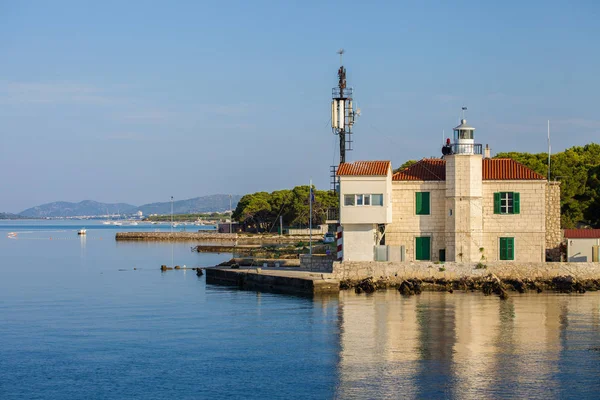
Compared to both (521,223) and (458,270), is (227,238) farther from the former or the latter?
(521,223)

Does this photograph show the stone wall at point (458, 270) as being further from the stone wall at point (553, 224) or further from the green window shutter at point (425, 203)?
the stone wall at point (553, 224)

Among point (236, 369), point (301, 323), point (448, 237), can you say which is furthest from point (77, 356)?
point (448, 237)

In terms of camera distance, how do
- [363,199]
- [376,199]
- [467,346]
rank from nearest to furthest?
[467,346], [376,199], [363,199]

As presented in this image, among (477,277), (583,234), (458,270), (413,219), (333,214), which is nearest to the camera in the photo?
(477,277)

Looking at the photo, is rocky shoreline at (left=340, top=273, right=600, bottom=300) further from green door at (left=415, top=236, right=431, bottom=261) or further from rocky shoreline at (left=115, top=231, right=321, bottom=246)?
rocky shoreline at (left=115, top=231, right=321, bottom=246)

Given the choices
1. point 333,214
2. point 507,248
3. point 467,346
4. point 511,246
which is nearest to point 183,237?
point 333,214

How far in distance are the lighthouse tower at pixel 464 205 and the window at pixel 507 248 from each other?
1236 mm

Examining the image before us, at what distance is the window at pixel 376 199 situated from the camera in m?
41.9

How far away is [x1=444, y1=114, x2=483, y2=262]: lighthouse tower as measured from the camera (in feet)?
138

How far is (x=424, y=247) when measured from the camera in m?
43.2

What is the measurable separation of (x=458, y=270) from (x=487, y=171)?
5.78 m

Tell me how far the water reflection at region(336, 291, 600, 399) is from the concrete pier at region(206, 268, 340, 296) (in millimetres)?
1540

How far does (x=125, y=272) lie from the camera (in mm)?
63969

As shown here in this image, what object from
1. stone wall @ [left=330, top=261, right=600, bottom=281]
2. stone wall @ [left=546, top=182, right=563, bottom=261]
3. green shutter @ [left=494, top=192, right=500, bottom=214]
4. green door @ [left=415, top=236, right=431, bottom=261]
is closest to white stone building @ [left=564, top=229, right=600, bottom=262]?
stone wall @ [left=330, top=261, right=600, bottom=281]
